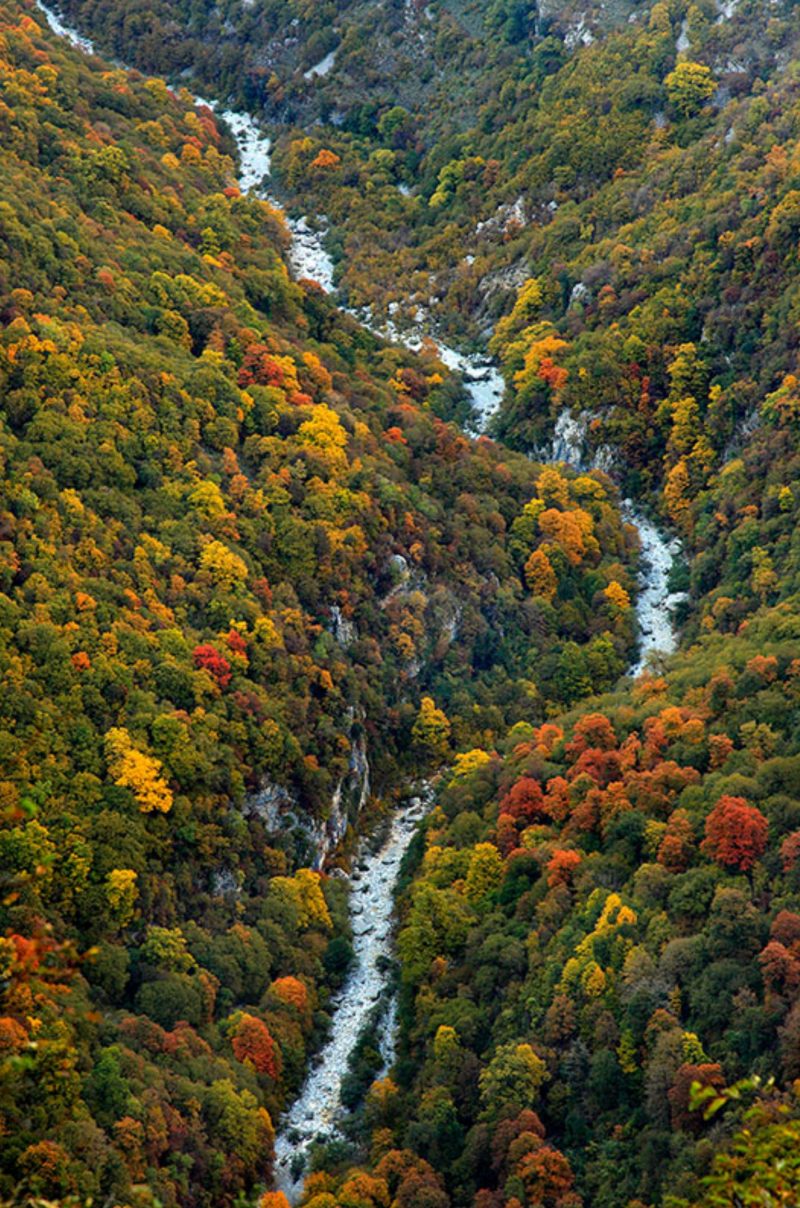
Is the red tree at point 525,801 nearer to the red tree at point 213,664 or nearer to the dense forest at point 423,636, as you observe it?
the dense forest at point 423,636

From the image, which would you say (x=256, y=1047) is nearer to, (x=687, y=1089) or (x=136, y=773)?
(x=136, y=773)

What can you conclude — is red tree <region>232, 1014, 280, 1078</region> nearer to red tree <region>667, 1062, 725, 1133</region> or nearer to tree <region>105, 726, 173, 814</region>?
tree <region>105, 726, 173, 814</region>

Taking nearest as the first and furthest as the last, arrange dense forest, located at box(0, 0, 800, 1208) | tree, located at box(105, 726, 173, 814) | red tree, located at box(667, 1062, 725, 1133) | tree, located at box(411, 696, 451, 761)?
1. red tree, located at box(667, 1062, 725, 1133)
2. dense forest, located at box(0, 0, 800, 1208)
3. tree, located at box(105, 726, 173, 814)
4. tree, located at box(411, 696, 451, 761)

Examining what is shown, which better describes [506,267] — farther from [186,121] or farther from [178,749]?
[178,749]

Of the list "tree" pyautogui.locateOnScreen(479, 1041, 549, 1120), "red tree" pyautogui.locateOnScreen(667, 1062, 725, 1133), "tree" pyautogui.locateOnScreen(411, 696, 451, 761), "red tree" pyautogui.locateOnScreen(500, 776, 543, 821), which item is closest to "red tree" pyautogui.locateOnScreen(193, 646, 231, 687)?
"tree" pyautogui.locateOnScreen(411, 696, 451, 761)

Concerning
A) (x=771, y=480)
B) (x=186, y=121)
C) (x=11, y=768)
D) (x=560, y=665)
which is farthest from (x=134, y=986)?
(x=186, y=121)

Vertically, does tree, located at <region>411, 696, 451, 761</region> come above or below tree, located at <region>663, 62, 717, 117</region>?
below

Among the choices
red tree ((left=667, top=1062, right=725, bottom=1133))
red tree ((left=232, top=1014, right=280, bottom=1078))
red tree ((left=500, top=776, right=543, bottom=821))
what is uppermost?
red tree ((left=500, top=776, right=543, bottom=821))
